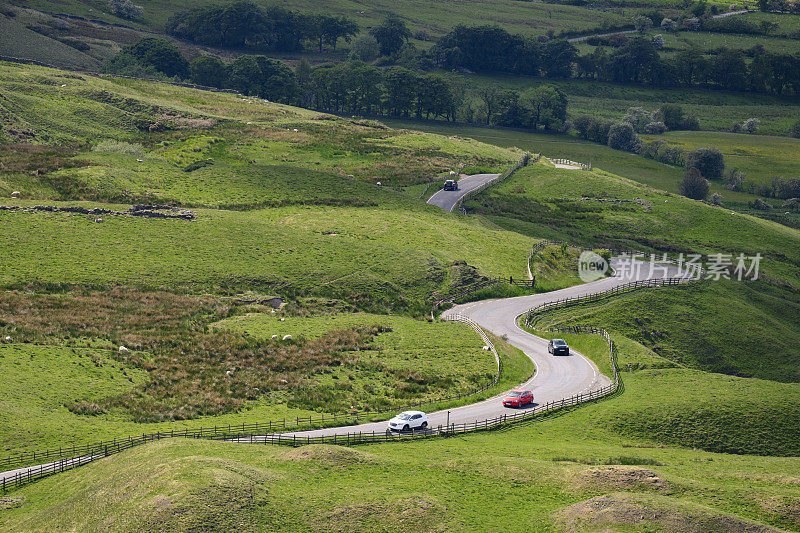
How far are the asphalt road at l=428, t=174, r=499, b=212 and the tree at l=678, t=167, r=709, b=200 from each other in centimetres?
5086

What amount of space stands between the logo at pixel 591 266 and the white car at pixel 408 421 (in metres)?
56.3

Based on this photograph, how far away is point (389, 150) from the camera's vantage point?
167750mm

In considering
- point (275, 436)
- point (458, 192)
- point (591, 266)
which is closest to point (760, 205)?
point (458, 192)

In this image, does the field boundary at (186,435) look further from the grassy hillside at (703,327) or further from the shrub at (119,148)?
the shrub at (119,148)

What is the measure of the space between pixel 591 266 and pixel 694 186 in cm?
8169

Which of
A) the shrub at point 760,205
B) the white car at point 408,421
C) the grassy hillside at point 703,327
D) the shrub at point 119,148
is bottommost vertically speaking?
the grassy hillside at point 703,327

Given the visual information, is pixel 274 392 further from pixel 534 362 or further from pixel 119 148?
pixel 119 148

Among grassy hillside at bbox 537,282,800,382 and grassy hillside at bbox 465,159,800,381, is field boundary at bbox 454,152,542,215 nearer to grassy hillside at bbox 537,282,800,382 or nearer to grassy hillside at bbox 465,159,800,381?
grassy hillside at bbox 465,159,800,381

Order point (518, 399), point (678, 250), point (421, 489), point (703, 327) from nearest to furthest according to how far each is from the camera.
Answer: point (421, 489), point (518, 399), point (703, 327), point (678, 250)

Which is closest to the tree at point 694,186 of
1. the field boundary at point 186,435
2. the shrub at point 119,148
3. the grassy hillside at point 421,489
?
the shrub at point 119,148

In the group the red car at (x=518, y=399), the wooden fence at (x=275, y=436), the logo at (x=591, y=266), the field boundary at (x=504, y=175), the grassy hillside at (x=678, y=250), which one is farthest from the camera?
the field boundary at (x=504, y=175)

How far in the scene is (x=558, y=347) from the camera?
79.2 meters

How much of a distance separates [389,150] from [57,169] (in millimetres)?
70444

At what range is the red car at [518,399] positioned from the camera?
2530 inches
